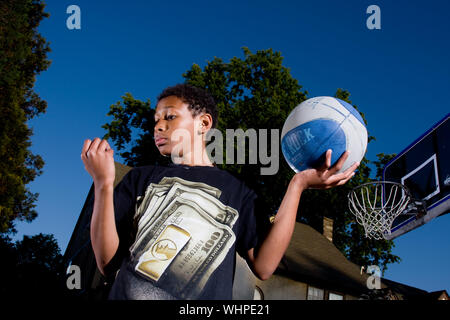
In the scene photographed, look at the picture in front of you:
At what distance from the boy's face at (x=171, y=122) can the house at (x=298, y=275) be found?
38.5ft

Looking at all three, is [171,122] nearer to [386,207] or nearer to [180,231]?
[180,231]

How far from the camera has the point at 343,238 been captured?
88.9ft

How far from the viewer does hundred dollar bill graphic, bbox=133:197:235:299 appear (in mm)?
1899

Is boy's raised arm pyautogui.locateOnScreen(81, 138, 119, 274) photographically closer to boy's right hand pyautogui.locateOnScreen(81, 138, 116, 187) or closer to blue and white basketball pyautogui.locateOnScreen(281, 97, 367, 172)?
boy's right hand pyautogui.locateOnScreen(81, 138, 116, 187)

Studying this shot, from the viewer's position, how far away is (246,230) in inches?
88.4

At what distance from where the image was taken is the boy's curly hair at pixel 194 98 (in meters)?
2.72

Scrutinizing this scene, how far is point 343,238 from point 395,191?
18514 mm

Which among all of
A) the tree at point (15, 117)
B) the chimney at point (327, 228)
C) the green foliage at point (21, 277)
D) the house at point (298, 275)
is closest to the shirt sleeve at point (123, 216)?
the house at point (298, 275)

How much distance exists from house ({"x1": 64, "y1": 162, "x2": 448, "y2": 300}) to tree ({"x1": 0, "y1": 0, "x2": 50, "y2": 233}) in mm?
4112

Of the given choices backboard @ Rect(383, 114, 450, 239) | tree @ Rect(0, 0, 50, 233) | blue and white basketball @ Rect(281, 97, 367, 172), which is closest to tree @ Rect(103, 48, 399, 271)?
tree @ Rect(0, 0, 50, 233)

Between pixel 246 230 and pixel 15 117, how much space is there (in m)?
23.2

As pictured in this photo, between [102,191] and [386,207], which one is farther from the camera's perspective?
[386,207]

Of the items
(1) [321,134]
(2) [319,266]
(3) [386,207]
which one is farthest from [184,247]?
(2) [319,266]
